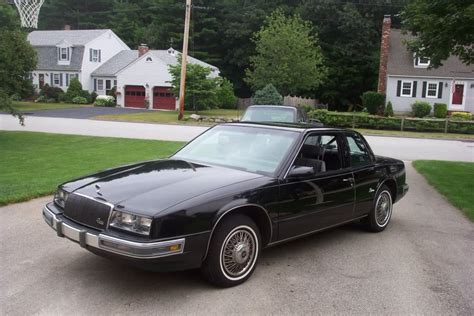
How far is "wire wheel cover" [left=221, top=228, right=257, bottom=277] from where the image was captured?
455cm

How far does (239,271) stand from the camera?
4.68m

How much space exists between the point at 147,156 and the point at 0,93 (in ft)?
23.4

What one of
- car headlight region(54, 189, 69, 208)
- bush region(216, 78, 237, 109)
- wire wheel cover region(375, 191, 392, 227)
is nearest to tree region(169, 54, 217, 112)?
bush region(216, 78, 237, 109)

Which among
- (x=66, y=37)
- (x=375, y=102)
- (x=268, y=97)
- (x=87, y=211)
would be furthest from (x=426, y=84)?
(x=87, y=211)

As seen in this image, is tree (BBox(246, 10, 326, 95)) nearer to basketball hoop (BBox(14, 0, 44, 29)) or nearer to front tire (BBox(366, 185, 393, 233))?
basketball hoop (BBox(14, 0, 44, 29))

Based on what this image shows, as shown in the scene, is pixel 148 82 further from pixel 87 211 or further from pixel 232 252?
pixel 232 252

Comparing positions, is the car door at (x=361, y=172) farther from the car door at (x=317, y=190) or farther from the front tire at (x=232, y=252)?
the front tire at (x=232, y=252)

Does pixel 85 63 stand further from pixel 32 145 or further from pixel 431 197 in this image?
pixel 431 197

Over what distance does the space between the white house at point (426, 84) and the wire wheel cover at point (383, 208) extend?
122ft

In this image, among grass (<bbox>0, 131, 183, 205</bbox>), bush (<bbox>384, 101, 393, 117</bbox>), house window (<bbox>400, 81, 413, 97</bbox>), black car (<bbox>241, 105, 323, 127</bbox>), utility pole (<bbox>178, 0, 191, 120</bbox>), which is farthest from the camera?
house window (<bbox>400, 81, 413, 97</bbox>)

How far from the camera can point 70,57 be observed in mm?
53125

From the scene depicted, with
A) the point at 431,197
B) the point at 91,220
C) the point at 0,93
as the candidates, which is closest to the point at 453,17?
the point at 431,197

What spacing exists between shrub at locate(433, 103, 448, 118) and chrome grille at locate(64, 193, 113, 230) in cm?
3940

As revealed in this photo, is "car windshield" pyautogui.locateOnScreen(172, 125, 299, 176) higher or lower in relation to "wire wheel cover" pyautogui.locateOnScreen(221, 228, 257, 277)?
higher
